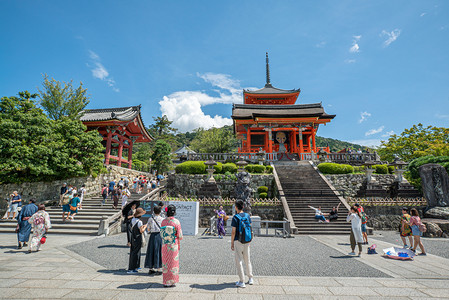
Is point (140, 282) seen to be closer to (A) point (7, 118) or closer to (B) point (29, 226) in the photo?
(B) point (29, 226)

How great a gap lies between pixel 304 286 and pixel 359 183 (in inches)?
655

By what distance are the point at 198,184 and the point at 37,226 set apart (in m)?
11.7

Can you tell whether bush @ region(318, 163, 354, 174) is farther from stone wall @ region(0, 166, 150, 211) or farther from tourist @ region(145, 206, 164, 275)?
stone wall @ region(0, 166, 150, 211)

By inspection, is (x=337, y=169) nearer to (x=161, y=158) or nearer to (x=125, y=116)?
(x=125, y=116)

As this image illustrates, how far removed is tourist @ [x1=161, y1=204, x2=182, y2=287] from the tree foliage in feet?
46.4

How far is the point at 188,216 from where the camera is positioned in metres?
11.0

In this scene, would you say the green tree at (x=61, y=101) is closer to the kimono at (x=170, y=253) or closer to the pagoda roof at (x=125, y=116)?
the pagoda roof at (x=125, y=116)

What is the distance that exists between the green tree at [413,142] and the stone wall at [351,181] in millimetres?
10791

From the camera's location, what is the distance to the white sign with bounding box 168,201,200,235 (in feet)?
35.8

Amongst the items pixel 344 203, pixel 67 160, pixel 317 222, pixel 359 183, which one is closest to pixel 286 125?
pixel 359 183

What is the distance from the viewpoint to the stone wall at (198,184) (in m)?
17.5

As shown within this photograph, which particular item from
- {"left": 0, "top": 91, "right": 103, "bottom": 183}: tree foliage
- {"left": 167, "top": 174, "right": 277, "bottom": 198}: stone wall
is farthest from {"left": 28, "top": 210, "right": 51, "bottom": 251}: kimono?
{"left": 167, "top": 174, "right": 277, "bottom": 198}: stone wall

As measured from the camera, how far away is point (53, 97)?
62.5 feet

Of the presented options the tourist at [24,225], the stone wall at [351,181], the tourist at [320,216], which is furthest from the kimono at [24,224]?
the stone wall at [351,181]
